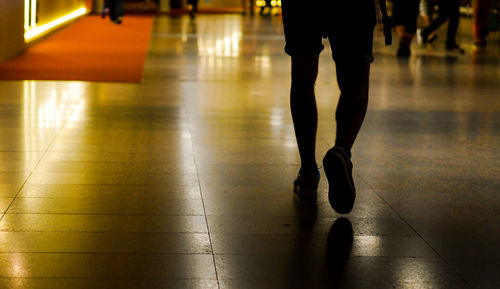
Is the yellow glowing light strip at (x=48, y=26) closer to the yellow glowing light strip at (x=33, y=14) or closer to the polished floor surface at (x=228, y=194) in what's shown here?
the yellow glowing light strip at (x=33, y=14)

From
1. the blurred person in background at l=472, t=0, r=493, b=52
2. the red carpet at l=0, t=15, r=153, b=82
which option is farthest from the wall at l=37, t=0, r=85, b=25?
the blurred person in background at l=472, t=0, r=493, b=52

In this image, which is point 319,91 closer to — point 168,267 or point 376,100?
point 376,100

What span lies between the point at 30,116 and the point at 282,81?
3265mm

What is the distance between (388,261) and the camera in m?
2.75

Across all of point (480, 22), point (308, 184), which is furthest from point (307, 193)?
point (480, 22)

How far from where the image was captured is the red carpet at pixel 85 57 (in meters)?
8.49

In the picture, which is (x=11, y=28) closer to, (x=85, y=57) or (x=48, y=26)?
(x=85, y=57)

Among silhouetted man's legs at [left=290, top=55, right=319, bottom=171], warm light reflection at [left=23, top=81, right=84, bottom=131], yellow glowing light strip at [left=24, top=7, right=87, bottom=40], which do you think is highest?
silhouetted man's legs at [left=290, top=55, right=319, bottom=171]

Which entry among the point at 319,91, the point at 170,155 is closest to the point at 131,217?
the point at 170,155

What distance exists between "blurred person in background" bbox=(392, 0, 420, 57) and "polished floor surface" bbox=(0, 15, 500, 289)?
4.34 metres

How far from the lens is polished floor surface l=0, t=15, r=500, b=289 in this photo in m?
2.63

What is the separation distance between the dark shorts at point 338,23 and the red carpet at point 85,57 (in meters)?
4.89

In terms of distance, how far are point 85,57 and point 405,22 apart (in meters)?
4.16

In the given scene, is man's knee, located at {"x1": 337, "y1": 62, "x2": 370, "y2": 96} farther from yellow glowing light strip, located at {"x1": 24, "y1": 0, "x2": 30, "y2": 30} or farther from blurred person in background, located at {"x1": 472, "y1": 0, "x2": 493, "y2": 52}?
blurred person in background, located at {"x1": 472, "y1": 0, "x2": 493, "y2": 52}
